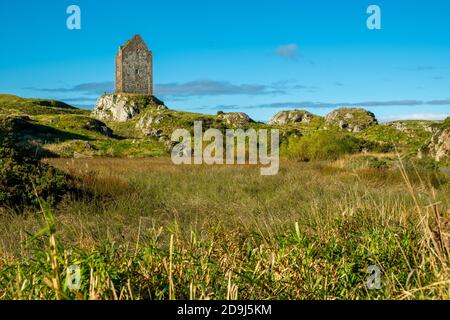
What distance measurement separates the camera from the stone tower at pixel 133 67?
94.0 m

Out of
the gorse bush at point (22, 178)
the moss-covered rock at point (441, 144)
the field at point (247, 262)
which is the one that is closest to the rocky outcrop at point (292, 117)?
the moss-covered rock at point (441, 144)

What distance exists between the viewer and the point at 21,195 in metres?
9.59

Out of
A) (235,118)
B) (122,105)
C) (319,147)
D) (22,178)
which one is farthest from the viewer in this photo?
(122,105)

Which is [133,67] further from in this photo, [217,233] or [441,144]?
[217,233]

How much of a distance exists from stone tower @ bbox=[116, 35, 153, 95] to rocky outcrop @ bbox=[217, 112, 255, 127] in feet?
98.8

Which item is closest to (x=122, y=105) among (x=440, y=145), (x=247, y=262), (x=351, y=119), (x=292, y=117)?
(x=292, y=117)

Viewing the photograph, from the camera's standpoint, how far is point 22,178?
9820 millimetres

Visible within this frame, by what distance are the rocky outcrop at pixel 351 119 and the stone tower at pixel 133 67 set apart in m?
40.2

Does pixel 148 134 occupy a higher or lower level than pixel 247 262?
higher

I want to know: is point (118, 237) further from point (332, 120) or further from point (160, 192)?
point (332, 120)

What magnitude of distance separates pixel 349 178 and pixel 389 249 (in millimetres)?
10759

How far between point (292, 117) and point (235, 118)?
1283 centimetres

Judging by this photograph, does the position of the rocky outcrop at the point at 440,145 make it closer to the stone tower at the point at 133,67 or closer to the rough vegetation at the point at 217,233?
the rough vegetation at the point at 217,233
